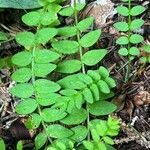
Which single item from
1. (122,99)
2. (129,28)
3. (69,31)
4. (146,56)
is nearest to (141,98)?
(122,99)

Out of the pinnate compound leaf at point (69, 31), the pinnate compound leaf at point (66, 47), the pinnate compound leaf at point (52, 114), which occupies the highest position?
the pinnate compound leaf at point (69, 31)

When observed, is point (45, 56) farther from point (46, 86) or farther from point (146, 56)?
point (146, 56)

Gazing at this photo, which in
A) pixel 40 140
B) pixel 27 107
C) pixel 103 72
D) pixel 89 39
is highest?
pixel 89 39

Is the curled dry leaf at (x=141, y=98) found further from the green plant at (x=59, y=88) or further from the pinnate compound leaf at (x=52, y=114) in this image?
the pinnate compound leaf at (x=52, y=114)

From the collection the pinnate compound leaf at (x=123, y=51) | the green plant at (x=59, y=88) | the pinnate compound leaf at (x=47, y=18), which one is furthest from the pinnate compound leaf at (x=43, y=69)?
the pinnate compound leaf at (x=123, y=51)

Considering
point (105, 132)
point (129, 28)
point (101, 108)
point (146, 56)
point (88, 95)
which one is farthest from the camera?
point (146, 56)

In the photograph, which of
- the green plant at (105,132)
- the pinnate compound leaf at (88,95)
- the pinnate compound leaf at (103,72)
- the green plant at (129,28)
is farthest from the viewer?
the green plant at (129,28)
